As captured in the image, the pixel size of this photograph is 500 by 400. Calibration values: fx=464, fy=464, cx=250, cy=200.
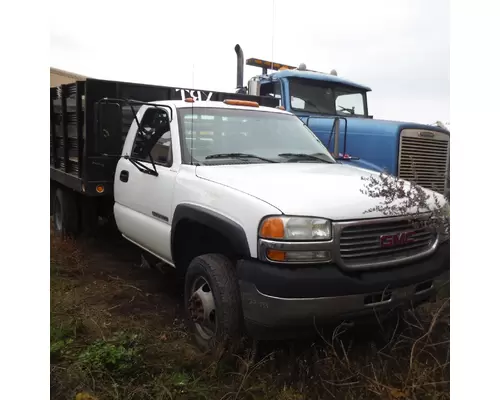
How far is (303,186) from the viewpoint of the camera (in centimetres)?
263

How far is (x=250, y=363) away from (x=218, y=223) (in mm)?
796

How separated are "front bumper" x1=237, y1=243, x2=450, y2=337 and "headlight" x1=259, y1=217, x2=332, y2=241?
0.15m

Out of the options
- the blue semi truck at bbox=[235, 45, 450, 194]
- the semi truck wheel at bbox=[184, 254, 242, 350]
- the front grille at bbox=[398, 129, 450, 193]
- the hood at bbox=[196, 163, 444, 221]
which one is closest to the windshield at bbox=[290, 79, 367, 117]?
the blue semi truck at bbox=[235, 45, 450, 194]

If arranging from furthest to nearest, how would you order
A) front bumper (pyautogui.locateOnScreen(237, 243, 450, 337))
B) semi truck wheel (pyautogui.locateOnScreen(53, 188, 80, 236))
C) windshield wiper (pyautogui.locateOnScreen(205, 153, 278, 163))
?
semi truck wheel (pyautogui.locateOnScreen(53, 188, 80, 236)), windshield wiper (pyautogui.locateOnScreen(205, 153, 278, 163)), front bumper (pyautogui.locateOnScreen(237, 243, 450, 337))

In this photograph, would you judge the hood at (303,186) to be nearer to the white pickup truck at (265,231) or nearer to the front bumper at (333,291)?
the white pickup truck at (265,231)

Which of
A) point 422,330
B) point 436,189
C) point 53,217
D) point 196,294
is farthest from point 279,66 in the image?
point 53,217

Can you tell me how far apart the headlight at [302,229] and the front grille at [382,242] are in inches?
3.9

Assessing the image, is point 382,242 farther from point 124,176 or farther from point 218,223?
point 124,176

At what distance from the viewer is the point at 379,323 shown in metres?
2.38

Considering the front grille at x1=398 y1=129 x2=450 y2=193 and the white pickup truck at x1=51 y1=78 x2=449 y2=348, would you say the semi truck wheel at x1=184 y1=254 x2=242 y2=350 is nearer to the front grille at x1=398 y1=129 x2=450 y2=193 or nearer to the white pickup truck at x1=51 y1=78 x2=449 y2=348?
the white pickup truck at x1=51 y1=78 x2=449 y2=348

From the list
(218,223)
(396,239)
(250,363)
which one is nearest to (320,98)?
(218,223)

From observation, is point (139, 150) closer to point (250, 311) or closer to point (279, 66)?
point (279, 66)

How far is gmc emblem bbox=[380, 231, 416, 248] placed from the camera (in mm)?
2408

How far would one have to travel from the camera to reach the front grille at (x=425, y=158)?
2191mm
